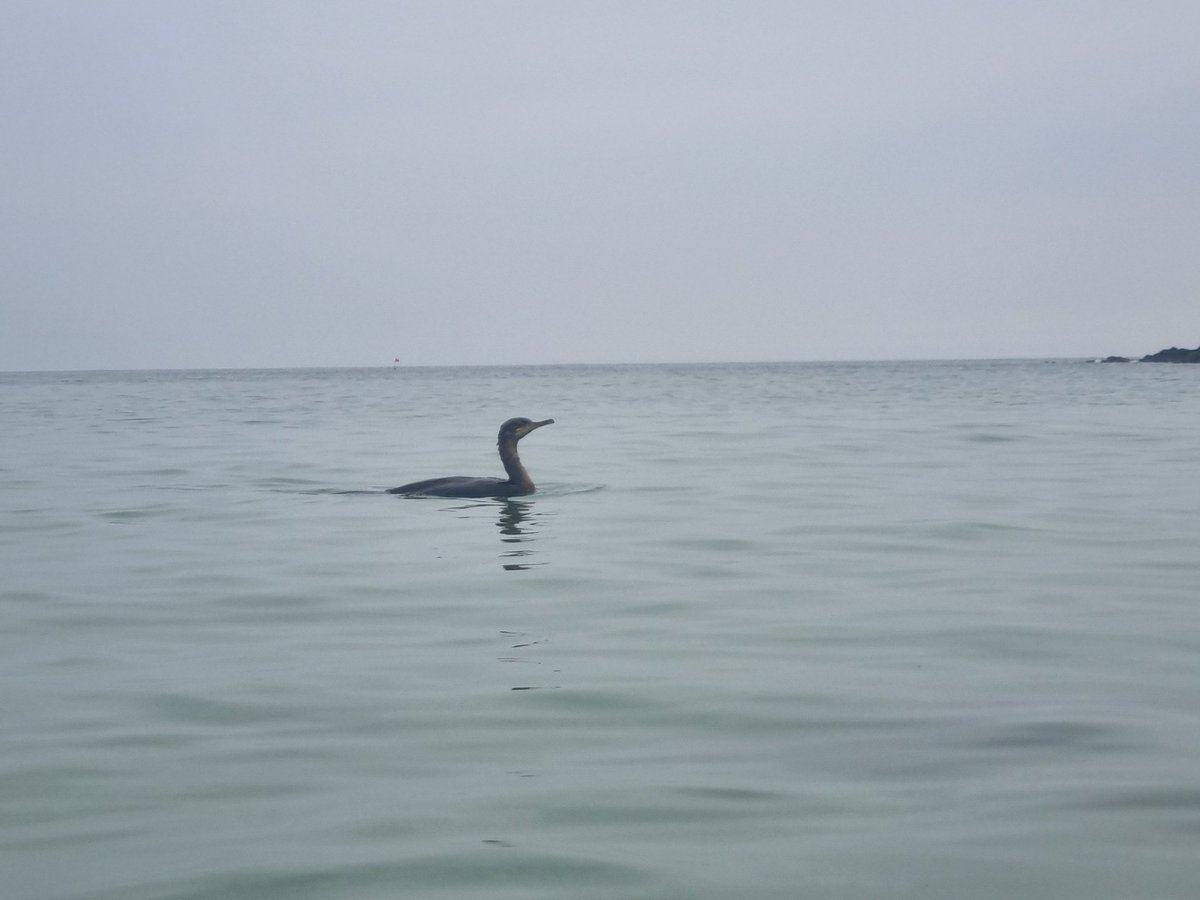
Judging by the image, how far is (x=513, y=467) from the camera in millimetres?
17500

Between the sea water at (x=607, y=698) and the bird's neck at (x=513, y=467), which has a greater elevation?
the bird's neck at (x=513, y=467)

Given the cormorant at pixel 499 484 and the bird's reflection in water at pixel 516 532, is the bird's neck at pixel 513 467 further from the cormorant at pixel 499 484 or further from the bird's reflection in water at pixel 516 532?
the bird's reflection in water at pixel 516 532

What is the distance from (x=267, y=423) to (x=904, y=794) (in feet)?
125

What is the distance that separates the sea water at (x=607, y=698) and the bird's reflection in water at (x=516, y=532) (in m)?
0.06

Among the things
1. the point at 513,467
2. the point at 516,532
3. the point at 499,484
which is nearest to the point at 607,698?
the point at 516,532

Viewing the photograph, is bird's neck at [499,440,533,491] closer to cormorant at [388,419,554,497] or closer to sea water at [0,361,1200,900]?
cormorant at [388,419,554,497]

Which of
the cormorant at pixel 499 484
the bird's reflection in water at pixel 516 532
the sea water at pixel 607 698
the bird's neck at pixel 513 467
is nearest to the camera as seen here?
the sea water at pixel 607 698

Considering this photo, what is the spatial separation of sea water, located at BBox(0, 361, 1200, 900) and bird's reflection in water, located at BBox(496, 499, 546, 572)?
0.21 feet

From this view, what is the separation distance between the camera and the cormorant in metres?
17.1

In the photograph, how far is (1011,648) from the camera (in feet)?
26.4

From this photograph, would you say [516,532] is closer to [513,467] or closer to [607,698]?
[513,467]

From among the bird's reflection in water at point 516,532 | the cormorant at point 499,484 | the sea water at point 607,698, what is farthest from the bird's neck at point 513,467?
the sea water at point 607,698

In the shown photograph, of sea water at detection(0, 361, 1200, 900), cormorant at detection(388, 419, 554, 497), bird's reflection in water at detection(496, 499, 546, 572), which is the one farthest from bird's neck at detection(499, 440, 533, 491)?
sea water at detection(0, 361, 1200, 900)

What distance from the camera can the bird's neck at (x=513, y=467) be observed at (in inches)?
687
